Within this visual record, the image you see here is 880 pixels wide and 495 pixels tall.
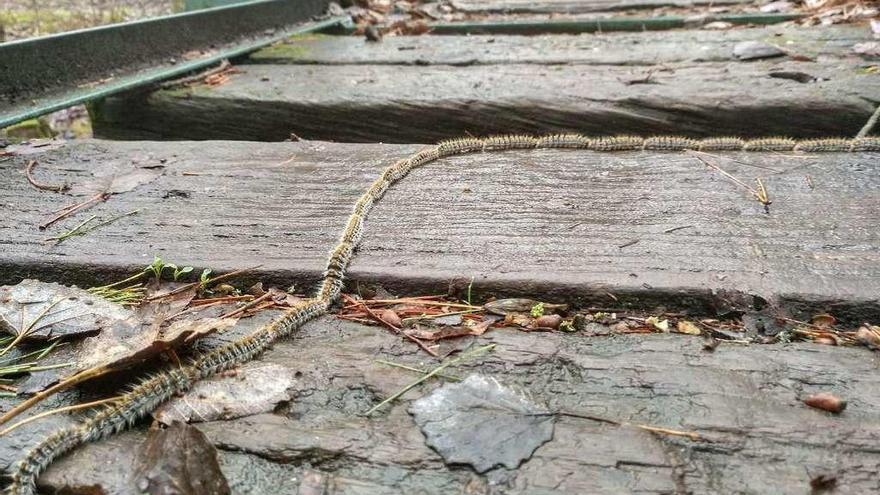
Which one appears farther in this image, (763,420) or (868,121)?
(868,121)

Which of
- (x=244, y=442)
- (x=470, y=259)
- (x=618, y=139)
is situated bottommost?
(x=244, y=442)

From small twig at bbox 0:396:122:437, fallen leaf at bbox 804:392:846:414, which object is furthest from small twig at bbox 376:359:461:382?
fallen leaf at bbox 804:392:846:414

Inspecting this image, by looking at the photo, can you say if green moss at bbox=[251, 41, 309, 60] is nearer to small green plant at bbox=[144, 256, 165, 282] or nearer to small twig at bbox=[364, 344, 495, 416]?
small green plant at bbox=[144, 256, 165, 282]

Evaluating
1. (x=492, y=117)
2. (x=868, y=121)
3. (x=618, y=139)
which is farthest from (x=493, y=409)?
(x=868, y=121)

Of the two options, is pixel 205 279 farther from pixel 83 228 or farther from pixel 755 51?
pixel 755 51

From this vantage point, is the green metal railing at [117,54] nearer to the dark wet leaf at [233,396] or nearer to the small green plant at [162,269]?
the small green plant at [162,269]

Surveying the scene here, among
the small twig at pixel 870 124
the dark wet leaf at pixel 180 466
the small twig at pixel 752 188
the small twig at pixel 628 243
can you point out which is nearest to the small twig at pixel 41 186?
the dark wet leaf at pixel 180 466

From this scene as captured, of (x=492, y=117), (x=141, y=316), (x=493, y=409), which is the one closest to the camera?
(x=493, y=409)

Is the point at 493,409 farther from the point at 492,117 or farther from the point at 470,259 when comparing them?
the point at 492,117
